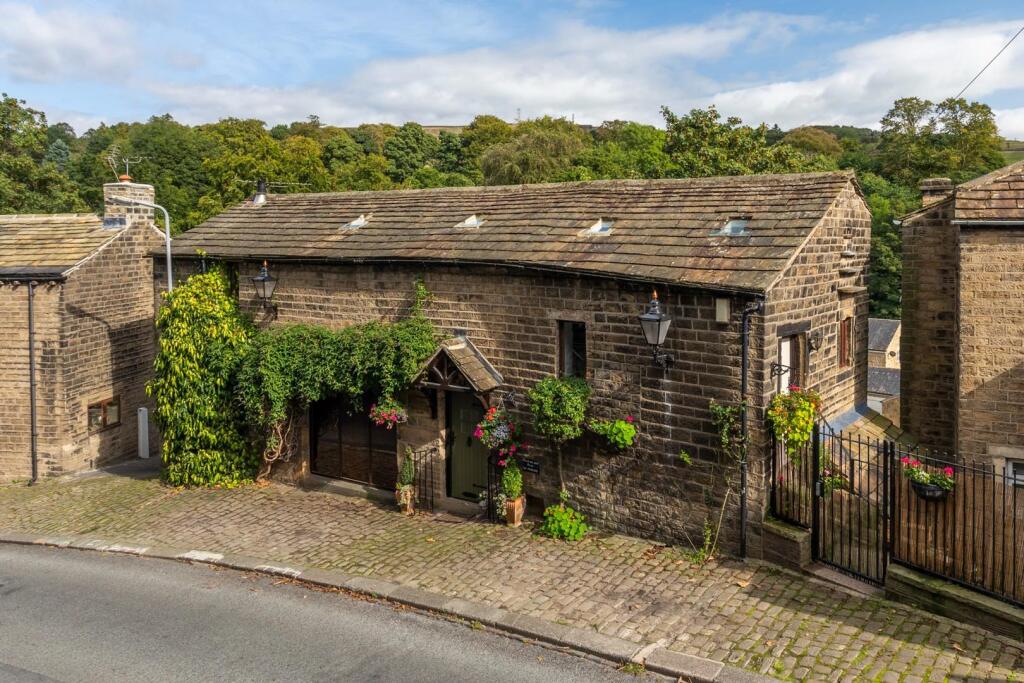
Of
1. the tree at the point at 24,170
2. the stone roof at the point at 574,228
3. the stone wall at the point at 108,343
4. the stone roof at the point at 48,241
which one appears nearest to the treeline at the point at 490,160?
the tree at the point at 24,170

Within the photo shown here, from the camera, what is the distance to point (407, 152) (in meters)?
73.6

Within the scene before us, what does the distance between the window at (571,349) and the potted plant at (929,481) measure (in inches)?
188

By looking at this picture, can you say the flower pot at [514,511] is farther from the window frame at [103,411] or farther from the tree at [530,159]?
the tree at [530,159]

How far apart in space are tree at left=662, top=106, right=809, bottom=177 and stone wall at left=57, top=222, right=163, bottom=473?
2530cm

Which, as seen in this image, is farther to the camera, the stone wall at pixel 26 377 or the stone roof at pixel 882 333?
the stone roof at pixel 882 333

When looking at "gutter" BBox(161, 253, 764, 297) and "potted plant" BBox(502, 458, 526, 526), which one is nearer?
"gutter" BBox(161, 253, 764, 297)

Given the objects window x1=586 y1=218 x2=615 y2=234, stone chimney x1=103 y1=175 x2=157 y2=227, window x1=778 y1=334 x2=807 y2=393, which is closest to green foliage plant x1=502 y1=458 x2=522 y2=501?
window x1=586 y1=218 x2=615 y2=234

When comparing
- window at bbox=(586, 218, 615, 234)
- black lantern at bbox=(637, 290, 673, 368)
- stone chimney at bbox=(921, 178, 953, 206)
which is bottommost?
black lantern at bbox=(637, 290, 673, 368)

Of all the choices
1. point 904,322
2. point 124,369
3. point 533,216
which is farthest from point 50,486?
point 904,322

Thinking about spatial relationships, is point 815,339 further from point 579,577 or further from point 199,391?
point 199,391

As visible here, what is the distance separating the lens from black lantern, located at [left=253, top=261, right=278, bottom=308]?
48.6ft

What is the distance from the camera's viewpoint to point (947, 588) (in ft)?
26.8

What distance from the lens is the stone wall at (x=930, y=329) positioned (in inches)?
519

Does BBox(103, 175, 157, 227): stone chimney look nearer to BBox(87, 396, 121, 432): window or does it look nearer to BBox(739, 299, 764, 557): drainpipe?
BBox(87, 396, 121, 432): window
